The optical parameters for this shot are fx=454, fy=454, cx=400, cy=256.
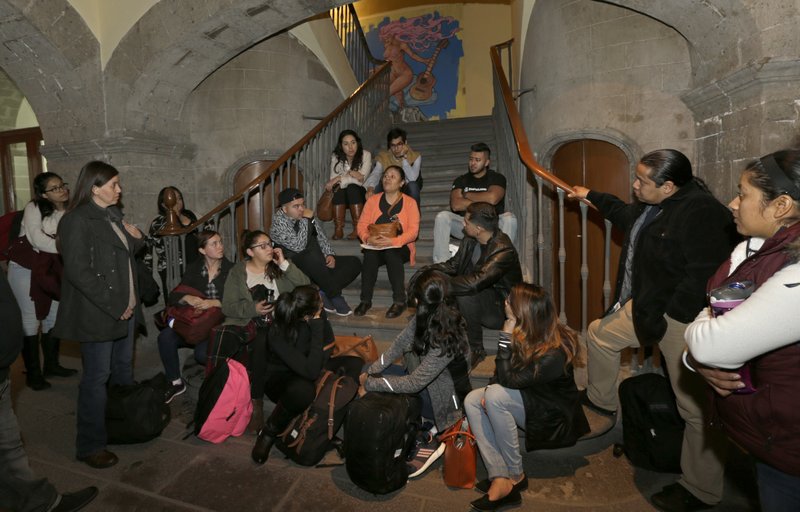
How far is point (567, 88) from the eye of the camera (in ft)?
18.6

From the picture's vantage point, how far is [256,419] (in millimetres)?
3141

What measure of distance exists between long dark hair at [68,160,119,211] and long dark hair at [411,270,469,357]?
1.97 meters

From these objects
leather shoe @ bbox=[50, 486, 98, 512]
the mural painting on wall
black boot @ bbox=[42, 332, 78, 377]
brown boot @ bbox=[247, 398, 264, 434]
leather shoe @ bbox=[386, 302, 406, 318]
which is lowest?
leather shoe @ bbox=[50, 486, 98, 512]

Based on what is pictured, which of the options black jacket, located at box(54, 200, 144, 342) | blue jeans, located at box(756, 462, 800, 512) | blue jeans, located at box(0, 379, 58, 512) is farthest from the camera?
black jacket, located at box(54, 200, 144, 342)

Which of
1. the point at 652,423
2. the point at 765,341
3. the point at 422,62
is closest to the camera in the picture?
the point at 765,341

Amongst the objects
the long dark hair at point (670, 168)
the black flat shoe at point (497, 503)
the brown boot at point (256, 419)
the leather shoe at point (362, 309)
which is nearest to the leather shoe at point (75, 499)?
the brown boot at point (256, 419)

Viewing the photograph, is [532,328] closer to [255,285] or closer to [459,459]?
[459,459]

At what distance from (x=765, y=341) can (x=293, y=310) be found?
238 centimetres

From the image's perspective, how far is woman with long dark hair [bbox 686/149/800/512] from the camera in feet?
3.62

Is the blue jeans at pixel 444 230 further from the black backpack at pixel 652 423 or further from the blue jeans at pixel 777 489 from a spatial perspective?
the blue jeans at pixel 777 489

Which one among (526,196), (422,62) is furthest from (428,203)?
(422,62)

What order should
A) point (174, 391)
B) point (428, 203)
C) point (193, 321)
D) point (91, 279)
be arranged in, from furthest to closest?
1. point (428, 203)
2. point (174, 391)
3. point (193, 321)
4. point (91, 279)

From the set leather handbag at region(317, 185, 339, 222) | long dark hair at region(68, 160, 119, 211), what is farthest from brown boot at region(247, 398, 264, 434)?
leather handbag at region(317, 185, 339, 222)

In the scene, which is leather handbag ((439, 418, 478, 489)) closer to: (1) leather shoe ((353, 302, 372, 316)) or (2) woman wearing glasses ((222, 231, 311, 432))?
(2) woman wearing glasses ((222, 231, 311, 432))
